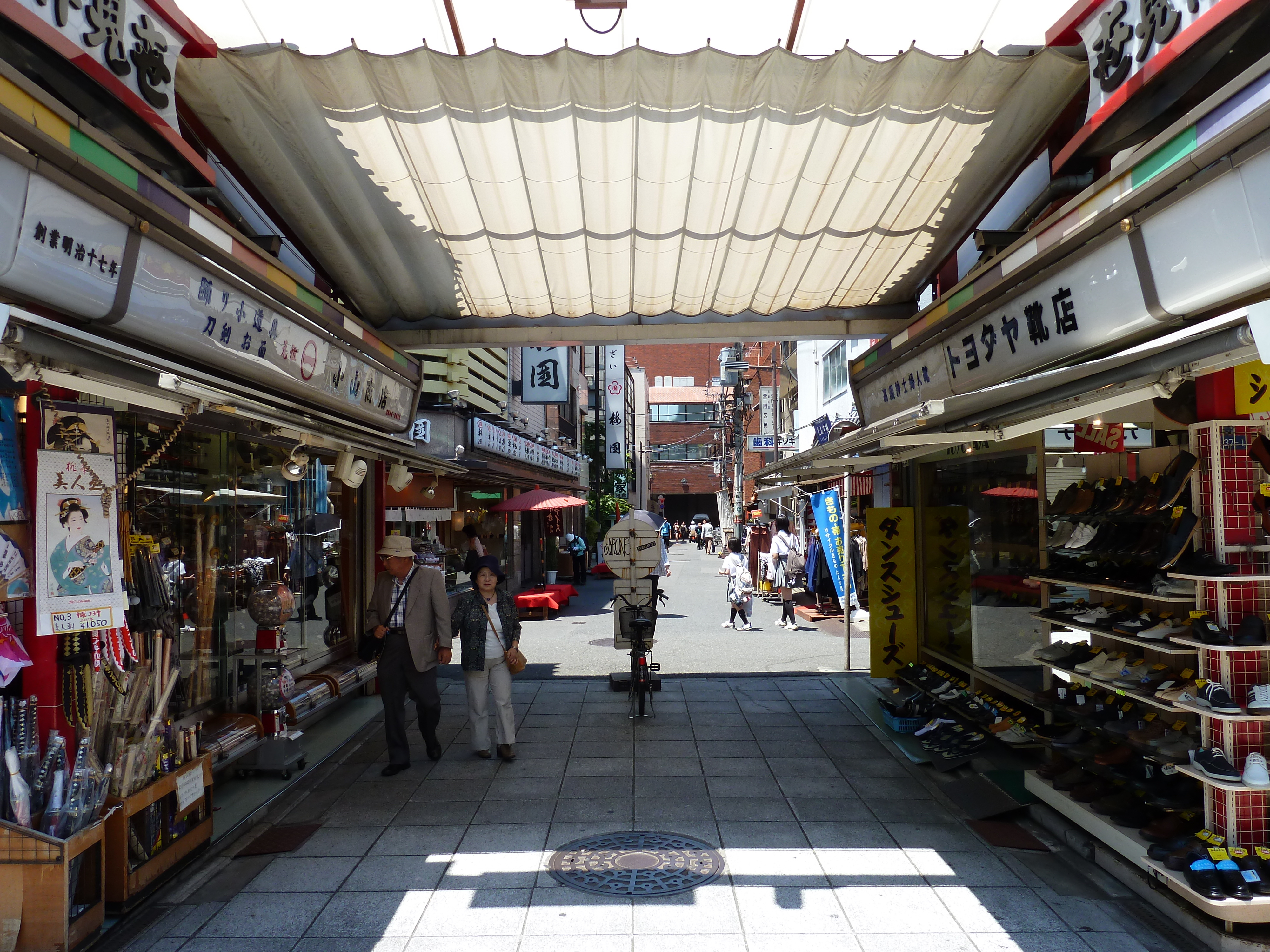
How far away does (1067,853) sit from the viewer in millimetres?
5371

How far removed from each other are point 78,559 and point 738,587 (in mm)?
12444

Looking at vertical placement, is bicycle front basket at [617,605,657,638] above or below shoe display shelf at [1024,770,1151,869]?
above

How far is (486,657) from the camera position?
7.55 metres

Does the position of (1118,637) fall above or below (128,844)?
above

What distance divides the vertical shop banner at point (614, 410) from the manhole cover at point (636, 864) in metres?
29.7

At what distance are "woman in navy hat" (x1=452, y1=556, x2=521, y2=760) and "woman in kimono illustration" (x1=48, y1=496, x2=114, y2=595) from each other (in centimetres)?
325

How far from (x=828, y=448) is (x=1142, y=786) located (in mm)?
3322

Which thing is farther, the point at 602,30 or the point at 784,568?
the point at 784,568

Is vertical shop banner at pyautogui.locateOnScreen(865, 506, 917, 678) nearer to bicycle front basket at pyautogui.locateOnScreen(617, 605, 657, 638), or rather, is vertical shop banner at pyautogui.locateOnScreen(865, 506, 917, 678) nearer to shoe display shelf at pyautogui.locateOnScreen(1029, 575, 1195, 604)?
bicycle front basket at pyautogui.locateOnScreen(617, 605, 657, 638)

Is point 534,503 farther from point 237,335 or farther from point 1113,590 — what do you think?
point 1113,590

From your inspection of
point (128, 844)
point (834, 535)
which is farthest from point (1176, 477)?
point (834, 535)

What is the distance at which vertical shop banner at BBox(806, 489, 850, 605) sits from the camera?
12148 mm

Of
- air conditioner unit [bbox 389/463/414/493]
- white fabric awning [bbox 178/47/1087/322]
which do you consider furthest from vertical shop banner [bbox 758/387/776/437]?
white fabric awning [bbox 178/47/1087/322]

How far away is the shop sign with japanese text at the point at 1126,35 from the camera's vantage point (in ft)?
12.9
